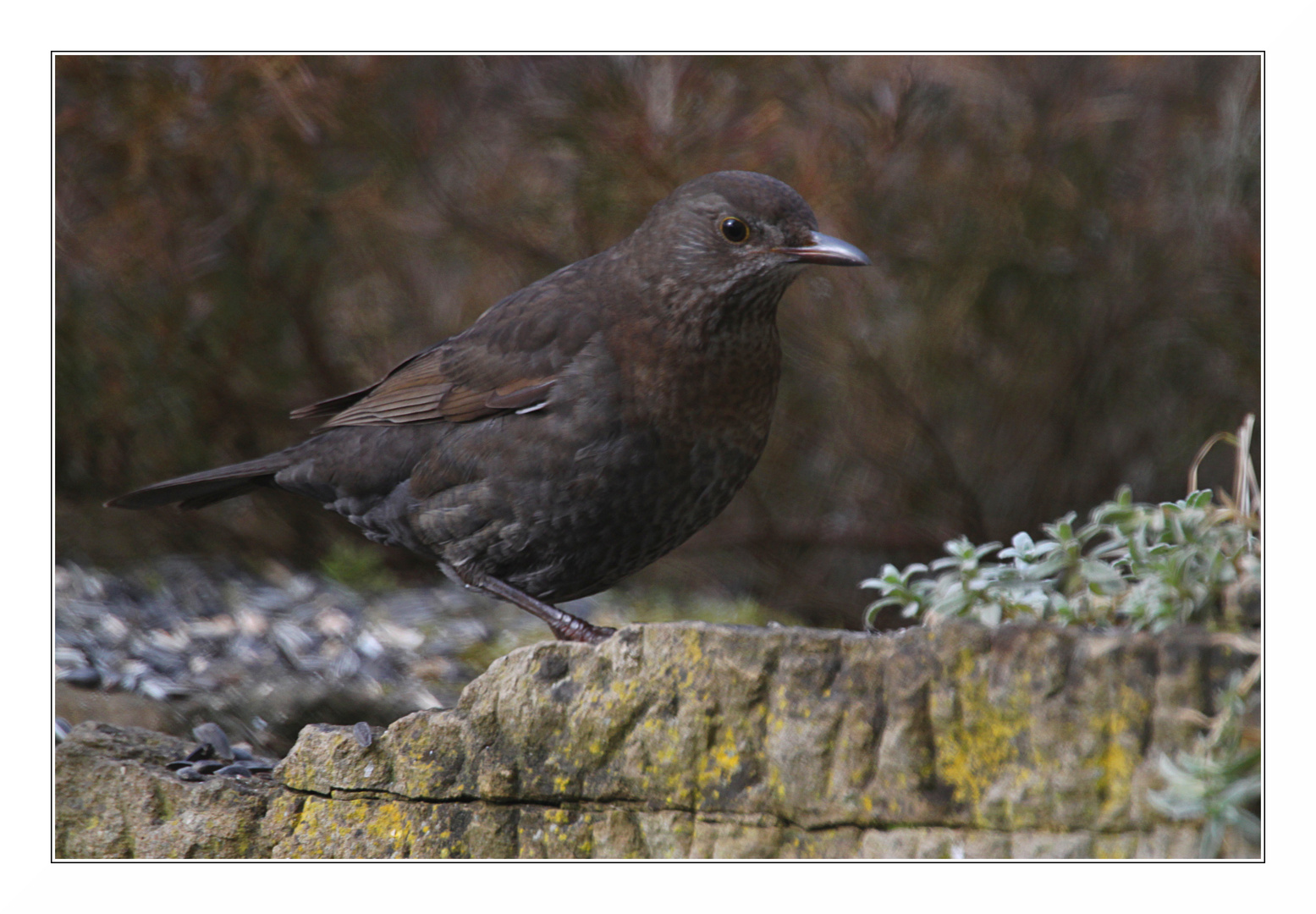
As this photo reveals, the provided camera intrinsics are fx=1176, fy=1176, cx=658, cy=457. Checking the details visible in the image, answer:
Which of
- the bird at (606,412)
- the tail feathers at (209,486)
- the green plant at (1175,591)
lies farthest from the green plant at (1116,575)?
the tail feathers at (209,486)

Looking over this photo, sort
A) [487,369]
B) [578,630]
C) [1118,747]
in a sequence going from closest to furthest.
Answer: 1. [1118,747]
2. [578,630]
3. [487,369]

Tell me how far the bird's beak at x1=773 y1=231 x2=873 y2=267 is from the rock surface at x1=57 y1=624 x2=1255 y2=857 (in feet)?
3.61

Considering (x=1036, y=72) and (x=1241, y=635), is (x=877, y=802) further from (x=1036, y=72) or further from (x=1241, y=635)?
(x=1036, y=72)

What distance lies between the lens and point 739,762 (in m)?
2.27

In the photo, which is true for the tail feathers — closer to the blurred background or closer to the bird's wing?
the bird's wing

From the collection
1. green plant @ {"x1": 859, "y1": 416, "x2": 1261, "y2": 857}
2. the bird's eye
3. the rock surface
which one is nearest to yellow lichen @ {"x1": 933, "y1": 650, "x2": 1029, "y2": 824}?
the rock surface

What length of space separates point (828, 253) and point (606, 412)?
2.30 feet

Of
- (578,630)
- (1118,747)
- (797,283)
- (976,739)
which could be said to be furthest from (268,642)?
(1118,747)

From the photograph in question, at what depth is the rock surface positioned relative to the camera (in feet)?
6.28

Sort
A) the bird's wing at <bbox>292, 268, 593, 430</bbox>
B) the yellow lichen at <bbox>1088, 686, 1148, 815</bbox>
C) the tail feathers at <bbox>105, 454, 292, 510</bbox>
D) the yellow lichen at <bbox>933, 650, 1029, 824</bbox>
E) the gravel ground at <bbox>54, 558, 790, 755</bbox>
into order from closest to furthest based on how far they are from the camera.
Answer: the yellow lichen at <bbox>1088, 686, 1148, 815</bbox> < the yellow lichen at <bbox>933, 650, 1029, 824</bbox> < the bird's wing at <bbox>292, 268, 593, 430</bbox> < the tail feathers at <bbox>105, 454, 292, 510</bbox> < the gravel ground at <bbox>54, 558, 790, 755</bbox>

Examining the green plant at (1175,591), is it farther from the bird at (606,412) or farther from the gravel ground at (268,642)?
the gravel ground at (268,642)

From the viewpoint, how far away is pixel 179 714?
3.80 meters

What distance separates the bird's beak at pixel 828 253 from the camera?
9.70 ft

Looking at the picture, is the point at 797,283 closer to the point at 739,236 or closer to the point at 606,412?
the point at 739,236
